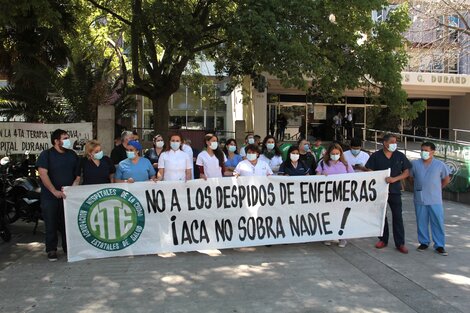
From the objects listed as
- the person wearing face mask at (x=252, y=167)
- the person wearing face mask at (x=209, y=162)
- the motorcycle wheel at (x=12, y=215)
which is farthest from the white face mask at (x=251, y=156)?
the motorcycle wheel at (x=12, y=215)

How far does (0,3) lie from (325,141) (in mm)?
20445

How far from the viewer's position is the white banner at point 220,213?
22.0 feet

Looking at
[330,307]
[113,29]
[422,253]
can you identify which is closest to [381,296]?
[330,307]

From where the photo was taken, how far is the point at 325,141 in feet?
86.6

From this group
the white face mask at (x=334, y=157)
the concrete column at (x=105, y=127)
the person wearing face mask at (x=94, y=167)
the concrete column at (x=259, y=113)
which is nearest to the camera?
the person wearing face mask at (x=94, y=167)

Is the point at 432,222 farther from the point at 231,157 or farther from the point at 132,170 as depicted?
the point at 132,170

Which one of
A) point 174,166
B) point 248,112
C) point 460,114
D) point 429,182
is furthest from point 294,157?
point 460,114

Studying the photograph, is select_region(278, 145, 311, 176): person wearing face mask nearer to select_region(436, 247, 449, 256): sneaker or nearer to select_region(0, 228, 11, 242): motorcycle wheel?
select_region(436, 247, 449, 256): sneaker

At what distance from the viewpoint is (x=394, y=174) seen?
7.40m

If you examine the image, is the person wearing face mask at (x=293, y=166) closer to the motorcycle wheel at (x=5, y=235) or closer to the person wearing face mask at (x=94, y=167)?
the person wearing face mask at (x=94, y=167)

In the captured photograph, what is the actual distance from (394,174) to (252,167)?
2176 mm

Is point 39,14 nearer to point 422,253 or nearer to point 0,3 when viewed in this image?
point 0,3

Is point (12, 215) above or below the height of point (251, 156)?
below

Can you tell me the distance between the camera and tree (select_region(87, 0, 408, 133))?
34.2ft
